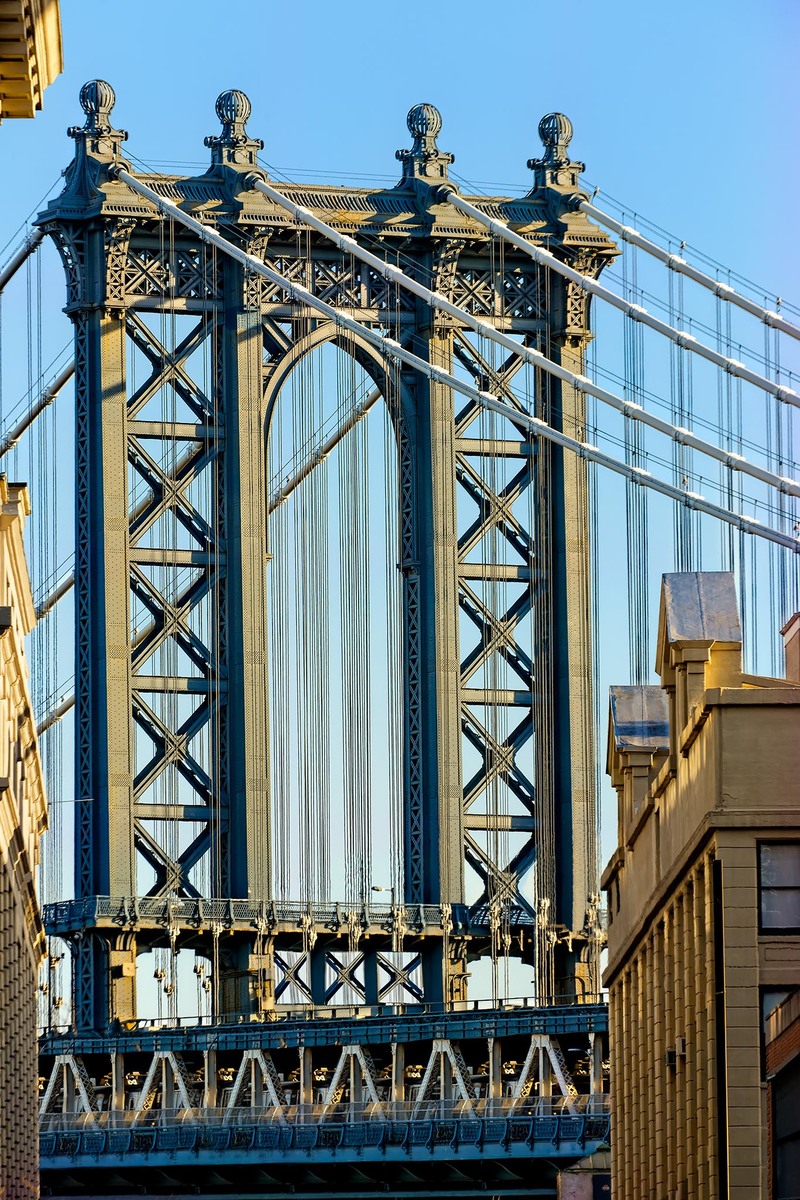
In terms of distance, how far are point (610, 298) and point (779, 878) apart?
198 ft

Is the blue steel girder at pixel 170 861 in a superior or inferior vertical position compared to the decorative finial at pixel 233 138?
inferior

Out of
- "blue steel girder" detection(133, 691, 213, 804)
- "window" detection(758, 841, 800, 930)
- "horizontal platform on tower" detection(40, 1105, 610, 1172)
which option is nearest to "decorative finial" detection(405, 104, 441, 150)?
"blue steel girder" detection(133, 691, 213, 804)

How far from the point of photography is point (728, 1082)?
41188 millimetres

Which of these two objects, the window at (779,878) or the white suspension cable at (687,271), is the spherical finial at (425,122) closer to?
Result: the white suspension cable at (687,271)

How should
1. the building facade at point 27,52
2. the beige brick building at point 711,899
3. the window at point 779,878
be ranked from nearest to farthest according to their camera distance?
the building facade at point 27,52, the beige brick building at point 711,899, the window at point 779,878

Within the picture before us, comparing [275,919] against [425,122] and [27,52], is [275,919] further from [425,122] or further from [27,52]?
[27,52]

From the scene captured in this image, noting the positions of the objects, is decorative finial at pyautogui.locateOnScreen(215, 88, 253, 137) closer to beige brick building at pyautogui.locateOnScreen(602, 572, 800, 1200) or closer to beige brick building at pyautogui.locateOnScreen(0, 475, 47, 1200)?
beige brick building at pyautogui.locateOnScreen(0, 475, 47, 1200)

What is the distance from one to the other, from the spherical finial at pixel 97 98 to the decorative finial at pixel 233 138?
277 centimetres

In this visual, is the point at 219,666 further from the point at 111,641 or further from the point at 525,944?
the point at 525,944

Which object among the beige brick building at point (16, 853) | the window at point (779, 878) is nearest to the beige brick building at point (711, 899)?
the window at point (779, 878)

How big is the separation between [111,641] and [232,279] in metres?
11.0

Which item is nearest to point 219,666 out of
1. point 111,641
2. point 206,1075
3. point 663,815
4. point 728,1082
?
point 111,641

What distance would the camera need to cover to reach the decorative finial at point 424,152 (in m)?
106

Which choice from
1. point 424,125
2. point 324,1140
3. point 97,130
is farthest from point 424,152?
point 324,1140
